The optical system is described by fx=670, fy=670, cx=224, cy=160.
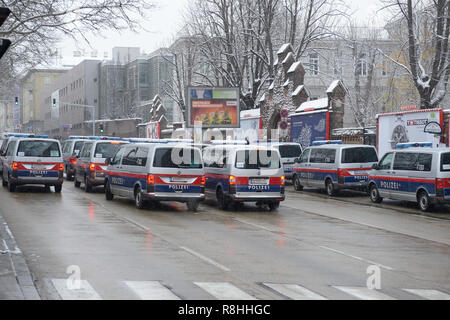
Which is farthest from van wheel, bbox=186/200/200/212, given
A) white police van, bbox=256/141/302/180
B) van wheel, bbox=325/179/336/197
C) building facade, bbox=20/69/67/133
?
building facade, bbox=20/69/67/133

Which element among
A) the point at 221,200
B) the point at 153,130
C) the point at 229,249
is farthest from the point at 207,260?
the point at 153,130

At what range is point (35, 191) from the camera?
23828 millimetres

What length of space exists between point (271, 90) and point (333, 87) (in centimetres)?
859

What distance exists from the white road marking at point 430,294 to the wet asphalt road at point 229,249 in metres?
0.05

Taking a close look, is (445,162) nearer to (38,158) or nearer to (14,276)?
(38,158)

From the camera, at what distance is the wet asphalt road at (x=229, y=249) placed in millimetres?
8359

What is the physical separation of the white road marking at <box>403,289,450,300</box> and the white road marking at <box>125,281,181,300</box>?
2978mm

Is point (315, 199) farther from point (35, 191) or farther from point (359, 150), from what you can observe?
point (35, 191)

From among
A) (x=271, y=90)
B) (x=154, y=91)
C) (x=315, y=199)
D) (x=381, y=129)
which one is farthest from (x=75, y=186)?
(x=154, y=91)

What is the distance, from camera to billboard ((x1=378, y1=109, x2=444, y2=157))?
24578 mm

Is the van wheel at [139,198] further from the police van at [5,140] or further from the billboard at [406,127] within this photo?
the billboard at [406,127]

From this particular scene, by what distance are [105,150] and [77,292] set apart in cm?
→ 1687

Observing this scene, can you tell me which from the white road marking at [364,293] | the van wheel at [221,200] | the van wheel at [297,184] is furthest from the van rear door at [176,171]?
the van wheel at [297,184]

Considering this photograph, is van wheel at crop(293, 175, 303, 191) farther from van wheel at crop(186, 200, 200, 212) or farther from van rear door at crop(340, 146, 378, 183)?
van wheel at crop(186, 200, 200, 212)
